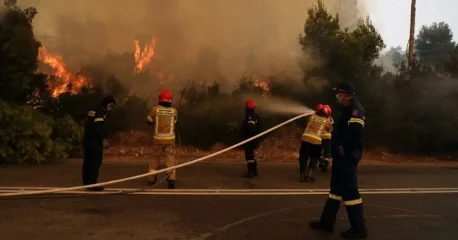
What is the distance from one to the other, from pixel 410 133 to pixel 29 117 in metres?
11.3

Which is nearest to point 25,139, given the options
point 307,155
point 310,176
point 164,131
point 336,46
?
point 164,131

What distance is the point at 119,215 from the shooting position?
206 inches

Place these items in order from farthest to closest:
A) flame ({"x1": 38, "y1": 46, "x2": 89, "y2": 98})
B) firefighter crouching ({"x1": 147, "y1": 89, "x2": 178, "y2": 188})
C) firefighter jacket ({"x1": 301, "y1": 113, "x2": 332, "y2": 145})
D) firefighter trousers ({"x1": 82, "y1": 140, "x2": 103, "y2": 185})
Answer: flame ({"x1": 38, "y1": 46, "x2": 89, "y2": 98}), firefighter jacket ({"x1": 301, "y1": 113, "x2": 332, "y2": 145}), firefighter crouching ({"x1": 147, "y1": 89, "x2": 178, "y2": 188}), firefighter trousers ({"x1": 82, "y1": 140, "x2": 103, "y2": 185})

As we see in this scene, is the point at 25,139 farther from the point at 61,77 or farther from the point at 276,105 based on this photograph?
the point at 276,105

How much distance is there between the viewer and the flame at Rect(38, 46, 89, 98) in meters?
12.1

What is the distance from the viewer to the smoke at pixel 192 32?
45.5 feet

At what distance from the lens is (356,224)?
4.77m

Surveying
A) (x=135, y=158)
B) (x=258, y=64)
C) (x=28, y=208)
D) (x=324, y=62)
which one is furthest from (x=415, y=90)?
(x=28, y=208)

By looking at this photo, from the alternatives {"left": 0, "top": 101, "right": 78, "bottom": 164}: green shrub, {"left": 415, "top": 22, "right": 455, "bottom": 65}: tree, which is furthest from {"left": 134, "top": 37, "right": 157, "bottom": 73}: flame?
{"left": 415, "top": 22, "right": 455, "bottom": 65}: tree

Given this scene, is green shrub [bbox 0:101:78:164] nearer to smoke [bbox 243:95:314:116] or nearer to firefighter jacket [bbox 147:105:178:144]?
firefighter jacket [bbox 147:105:178:144]

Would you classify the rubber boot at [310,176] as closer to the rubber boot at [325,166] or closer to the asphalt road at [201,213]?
the asphalt road at [201,213]

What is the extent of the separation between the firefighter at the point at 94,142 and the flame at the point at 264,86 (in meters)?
7.66

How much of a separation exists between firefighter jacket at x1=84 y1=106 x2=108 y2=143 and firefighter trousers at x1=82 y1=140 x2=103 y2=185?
3.1 inches

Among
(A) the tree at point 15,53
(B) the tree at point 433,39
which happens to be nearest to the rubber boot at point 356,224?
(A) the tree at point 15,53
